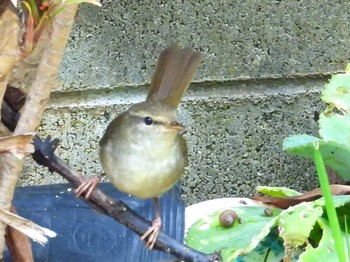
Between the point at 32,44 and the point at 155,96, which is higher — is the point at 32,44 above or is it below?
below

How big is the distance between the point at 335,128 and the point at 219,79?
41 centimetres

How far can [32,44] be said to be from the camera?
1174 mm

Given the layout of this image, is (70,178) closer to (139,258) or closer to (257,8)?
(139,258)

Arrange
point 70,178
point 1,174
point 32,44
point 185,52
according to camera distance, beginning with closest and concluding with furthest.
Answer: point 32,44
point 1,174
point 70,178
point 185,52

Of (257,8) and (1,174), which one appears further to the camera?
(257,8)

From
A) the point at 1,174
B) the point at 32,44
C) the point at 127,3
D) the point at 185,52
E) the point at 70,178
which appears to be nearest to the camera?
the point at 32,44

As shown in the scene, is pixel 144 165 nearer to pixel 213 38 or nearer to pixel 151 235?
pixel 151 235

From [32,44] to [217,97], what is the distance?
1290mm

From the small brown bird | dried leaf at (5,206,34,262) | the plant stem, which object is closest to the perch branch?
dried leaf at (5,206,34,262)

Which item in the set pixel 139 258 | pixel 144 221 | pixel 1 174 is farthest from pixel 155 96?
pixel 1 174

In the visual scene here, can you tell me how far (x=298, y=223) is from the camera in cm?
170

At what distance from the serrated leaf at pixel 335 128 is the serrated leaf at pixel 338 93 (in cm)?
4

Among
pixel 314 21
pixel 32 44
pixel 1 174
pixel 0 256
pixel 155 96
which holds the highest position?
pixel 314 21

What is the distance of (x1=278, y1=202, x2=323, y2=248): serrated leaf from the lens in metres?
1.68
